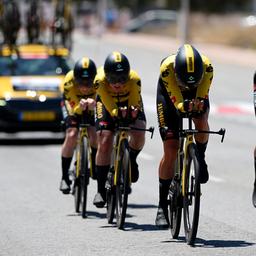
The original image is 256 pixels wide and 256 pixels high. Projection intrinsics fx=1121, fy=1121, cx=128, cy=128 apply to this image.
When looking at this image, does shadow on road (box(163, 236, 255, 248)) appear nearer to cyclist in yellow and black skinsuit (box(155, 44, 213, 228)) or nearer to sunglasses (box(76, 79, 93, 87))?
cyclist in yellow and black skinsuit (box(155, 44, 213, 228))

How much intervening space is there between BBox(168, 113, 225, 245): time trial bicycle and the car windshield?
10.7m

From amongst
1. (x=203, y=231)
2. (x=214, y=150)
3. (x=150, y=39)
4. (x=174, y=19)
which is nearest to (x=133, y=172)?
(x=203, y=231)

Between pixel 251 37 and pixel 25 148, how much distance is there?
4218cm

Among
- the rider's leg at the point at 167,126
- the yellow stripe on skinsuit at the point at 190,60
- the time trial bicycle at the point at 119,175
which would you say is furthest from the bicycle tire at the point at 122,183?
the yellow stripe on skinsuit at the point at 190,60

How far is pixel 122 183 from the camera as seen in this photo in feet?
34.3

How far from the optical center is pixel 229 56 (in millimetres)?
50625

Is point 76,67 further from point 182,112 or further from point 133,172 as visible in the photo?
point 182,112

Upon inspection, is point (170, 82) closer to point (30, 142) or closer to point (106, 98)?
point (106, 98)

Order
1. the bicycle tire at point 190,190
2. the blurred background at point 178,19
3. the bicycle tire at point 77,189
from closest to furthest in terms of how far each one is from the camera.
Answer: the bicycle tire at point 190,190 < the bicycle tire at point 77,189 < the blurred background at point 178,19

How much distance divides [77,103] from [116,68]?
1671mm

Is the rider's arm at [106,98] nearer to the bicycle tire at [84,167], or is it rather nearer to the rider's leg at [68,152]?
the bicycle tire at [84,167]

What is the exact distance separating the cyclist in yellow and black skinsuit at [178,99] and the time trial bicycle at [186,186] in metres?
0.10

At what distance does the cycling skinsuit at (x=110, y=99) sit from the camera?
35.3 feet

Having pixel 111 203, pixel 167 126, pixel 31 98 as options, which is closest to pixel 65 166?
pixel 111 203
